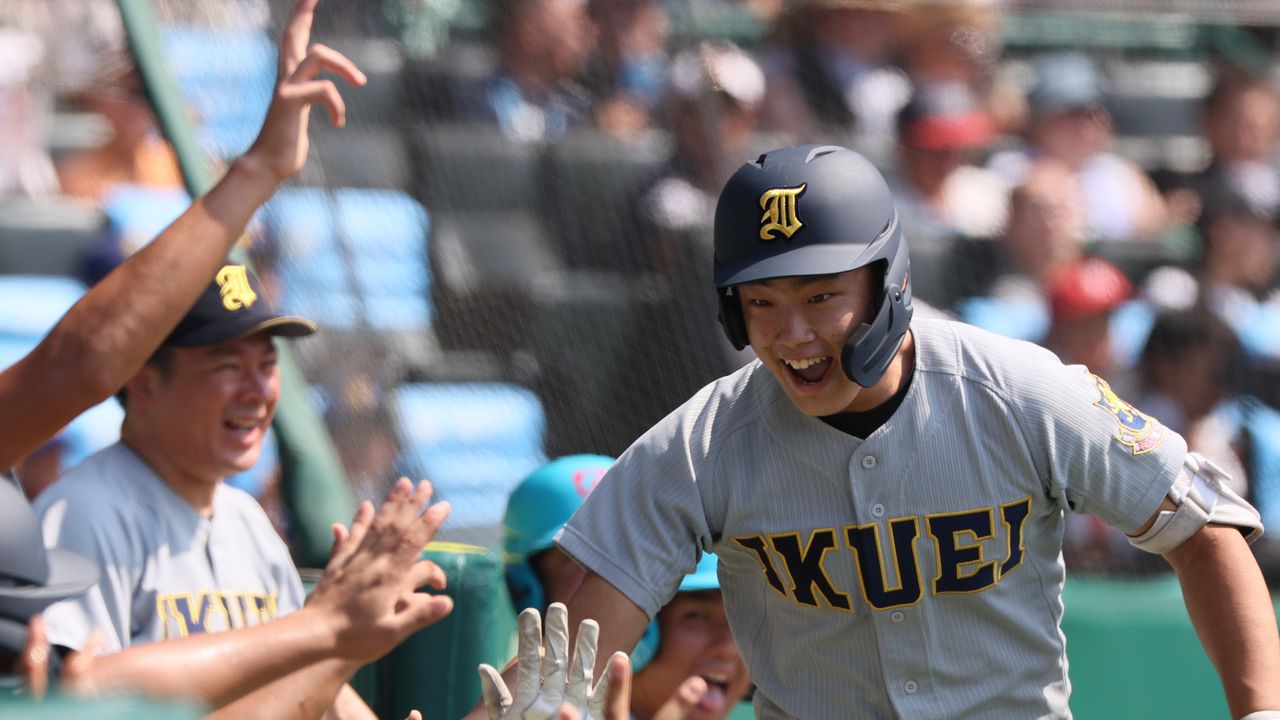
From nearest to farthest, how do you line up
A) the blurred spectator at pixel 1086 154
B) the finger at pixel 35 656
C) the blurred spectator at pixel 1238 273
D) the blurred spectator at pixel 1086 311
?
the finger at pixel 35 656
the blurred spectator at pixel 1086 311
the blurred spectator at pixel 1238 273
the blurred spectator at pixel 1086 154

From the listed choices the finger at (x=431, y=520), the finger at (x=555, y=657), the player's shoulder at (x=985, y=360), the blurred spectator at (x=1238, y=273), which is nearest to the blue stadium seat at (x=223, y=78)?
Result: the finger at (x=431, y=520)

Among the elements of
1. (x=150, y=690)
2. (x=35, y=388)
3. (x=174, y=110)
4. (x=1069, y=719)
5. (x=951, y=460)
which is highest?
(x=174, y=110)

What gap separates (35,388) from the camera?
2.69 metres

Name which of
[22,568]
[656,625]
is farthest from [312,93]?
[656,625]

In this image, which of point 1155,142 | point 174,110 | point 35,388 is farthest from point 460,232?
point 1155,142

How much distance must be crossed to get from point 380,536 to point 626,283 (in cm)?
Answer: 232

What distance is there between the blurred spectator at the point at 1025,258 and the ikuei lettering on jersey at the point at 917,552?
310 cm

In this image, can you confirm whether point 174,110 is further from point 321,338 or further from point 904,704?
point 904,704

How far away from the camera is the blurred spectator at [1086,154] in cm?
662

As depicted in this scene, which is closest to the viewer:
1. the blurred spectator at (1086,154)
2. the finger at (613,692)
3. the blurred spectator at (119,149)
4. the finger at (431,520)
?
the finger at (613,692)

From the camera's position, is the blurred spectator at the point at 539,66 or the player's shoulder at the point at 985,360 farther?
the blurred spectator at the point at 539,66

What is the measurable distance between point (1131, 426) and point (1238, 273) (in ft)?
12.1

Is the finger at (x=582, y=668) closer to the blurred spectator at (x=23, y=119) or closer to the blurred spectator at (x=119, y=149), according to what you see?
the blurred spectator at (x=119, y=149)

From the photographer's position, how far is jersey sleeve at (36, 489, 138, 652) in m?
3.06
